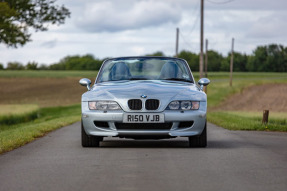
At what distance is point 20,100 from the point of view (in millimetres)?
59094

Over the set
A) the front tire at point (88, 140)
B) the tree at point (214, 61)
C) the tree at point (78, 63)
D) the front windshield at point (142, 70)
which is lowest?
the tree at point (78, 63)

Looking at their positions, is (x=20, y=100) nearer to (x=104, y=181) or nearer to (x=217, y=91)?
(x=217, y=91)

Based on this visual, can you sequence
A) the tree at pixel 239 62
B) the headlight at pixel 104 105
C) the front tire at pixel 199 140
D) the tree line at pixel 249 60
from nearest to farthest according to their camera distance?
the headlight at pixel 104 105
the front tire at pixel 199 140
the tree line at pixel 249 60
the tree at pixel 239 62

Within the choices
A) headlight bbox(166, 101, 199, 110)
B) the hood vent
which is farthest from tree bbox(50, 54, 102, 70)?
the hood vent

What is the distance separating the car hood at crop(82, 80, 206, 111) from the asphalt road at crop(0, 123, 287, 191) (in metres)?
0.84

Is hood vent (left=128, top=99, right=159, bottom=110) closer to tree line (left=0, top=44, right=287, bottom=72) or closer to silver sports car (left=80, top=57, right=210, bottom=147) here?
silver sports car (left=80, top=57, right=210, bottom=147)

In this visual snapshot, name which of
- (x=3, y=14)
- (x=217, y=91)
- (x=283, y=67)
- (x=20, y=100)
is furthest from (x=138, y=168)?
(x=283, y=67)

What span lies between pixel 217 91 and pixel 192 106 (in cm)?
5737

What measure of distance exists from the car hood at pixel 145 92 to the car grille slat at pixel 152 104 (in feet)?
0.21

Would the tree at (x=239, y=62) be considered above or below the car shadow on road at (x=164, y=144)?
below

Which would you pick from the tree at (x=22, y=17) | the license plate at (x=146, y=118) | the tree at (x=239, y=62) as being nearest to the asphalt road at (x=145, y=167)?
the license plate at (x=146, y=118)

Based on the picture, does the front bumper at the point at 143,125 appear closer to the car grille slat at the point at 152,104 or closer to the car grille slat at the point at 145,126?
the car grille slat at the point at 145,126

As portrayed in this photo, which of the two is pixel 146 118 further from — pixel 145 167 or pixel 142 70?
pixel 145 167

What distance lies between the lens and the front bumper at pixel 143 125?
10180 mm
